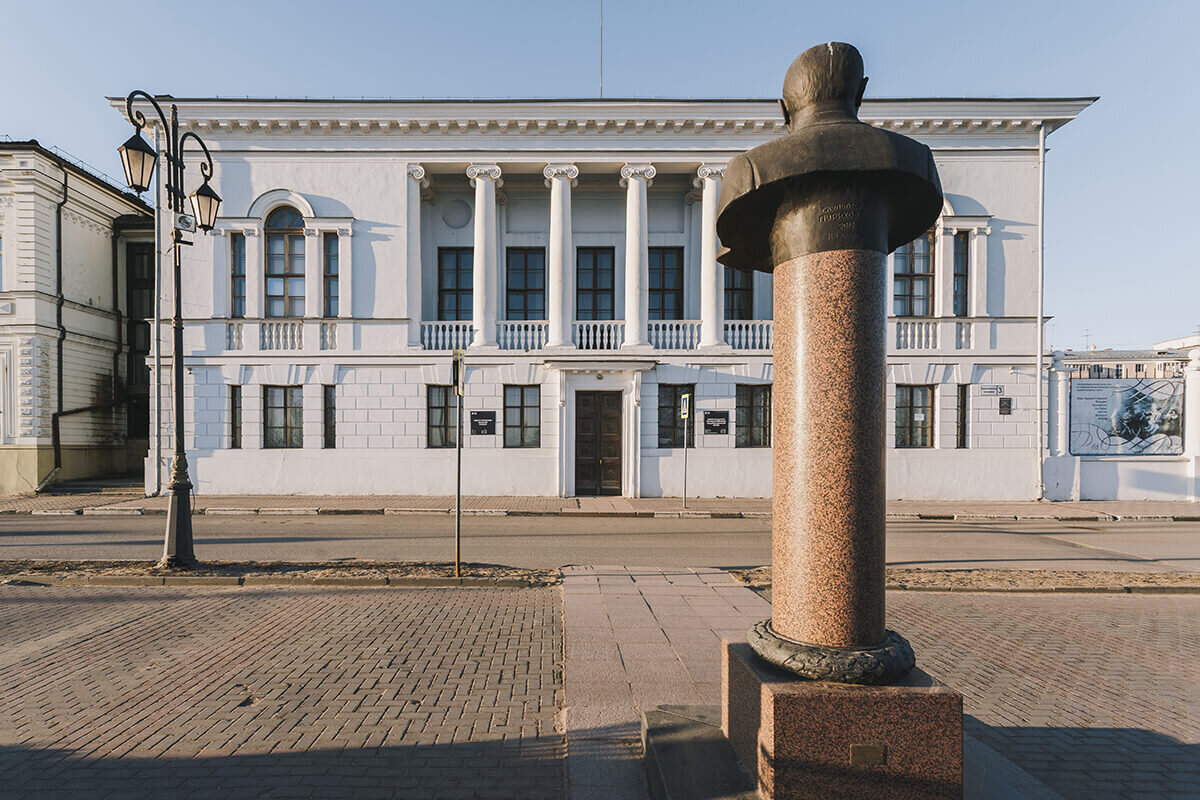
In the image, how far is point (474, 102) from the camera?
1795cm

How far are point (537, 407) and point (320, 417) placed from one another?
630 centimetres

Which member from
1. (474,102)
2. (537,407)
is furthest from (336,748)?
(474,102)

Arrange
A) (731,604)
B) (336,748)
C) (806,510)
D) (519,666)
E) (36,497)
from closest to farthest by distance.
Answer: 1. (806,510)
2. (336,748)
3. (519,666)
4. (731,604)
5. (36,497)

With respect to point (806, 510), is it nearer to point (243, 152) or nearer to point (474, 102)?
point (474, 102)

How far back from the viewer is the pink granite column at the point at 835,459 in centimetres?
296

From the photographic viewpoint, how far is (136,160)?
855 cm

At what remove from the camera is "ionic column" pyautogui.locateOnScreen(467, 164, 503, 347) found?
18.2m

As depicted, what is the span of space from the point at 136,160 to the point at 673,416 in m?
13.4

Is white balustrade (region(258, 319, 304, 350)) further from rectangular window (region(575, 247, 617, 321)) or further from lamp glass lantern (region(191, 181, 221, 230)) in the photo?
lamp glass lantern (region(191, 181, 221, 230))

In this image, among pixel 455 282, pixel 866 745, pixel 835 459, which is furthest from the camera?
pixel 455 282

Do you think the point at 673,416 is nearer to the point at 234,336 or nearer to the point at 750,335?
the point at 750,335

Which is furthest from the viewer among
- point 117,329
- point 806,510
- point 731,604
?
point 117,329

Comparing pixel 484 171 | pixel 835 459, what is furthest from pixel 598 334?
pixel 835 459

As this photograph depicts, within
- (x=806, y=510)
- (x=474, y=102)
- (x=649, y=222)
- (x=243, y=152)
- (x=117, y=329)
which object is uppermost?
(x=474, y=102)
